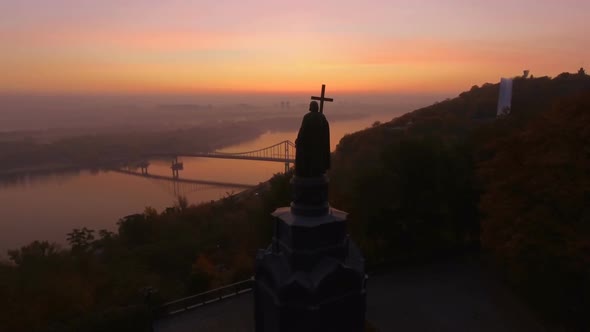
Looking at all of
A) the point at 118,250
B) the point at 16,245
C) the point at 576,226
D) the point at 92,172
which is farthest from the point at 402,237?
the point at 92,172

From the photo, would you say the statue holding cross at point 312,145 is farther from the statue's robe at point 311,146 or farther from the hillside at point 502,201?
the hillside at point 502,201

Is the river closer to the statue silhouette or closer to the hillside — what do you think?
the hillside

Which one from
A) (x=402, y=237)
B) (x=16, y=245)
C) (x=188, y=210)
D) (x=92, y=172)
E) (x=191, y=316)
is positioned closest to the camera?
(x=191, y=316)

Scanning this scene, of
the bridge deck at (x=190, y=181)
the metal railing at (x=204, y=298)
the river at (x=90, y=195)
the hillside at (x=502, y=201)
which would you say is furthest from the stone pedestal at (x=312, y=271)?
the bridge deck at (x=190, y=181)

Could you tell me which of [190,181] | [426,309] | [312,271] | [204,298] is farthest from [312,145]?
[190,181]

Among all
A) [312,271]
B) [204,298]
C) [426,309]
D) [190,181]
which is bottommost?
[190,181]

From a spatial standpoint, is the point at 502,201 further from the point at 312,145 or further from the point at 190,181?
the point at 190,181

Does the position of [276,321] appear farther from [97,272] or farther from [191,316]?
[97,272]

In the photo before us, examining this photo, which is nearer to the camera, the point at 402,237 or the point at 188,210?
the point at 402,237
